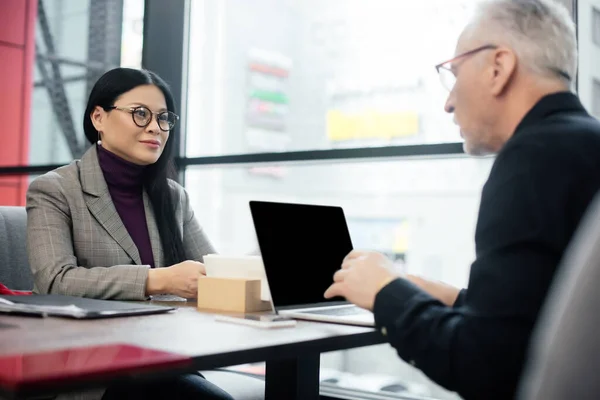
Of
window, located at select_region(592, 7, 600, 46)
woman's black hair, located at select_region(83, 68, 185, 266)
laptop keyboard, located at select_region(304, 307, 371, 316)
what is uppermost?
window, located at select_region(592, 7, 600, 46)

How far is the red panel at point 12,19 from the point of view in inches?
179

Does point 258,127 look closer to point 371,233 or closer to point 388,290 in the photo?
point 371,233

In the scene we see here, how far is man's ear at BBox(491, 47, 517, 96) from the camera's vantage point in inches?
46.4

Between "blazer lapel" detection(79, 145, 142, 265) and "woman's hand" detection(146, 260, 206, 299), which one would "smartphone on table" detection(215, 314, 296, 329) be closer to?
"woman's hand" detection(146, 260, 206, 299)

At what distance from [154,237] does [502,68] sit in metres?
1.25

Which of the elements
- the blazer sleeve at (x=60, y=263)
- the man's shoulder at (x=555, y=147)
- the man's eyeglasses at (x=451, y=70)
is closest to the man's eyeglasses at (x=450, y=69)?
the man's eyeglasses at (x=451, y=70)

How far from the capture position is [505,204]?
1.01m

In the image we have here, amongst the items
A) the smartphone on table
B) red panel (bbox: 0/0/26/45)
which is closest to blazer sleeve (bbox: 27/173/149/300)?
the smartphone on table

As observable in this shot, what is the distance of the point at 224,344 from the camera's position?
1055 mm

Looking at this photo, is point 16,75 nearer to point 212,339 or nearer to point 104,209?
point 104,209

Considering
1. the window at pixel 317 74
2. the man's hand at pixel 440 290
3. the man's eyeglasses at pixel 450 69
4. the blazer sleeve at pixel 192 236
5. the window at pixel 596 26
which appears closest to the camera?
the man's eyeglasses at pixel 450 69

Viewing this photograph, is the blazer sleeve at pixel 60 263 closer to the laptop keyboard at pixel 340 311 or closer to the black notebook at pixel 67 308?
the black notebook at pixel 67 308

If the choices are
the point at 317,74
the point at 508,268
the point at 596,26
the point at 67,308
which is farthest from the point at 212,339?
the point at 317,74

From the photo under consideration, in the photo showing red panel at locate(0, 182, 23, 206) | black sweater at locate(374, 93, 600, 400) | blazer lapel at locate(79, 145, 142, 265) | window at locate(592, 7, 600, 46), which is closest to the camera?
black sweater at locate(374, 93, 600, 400)
